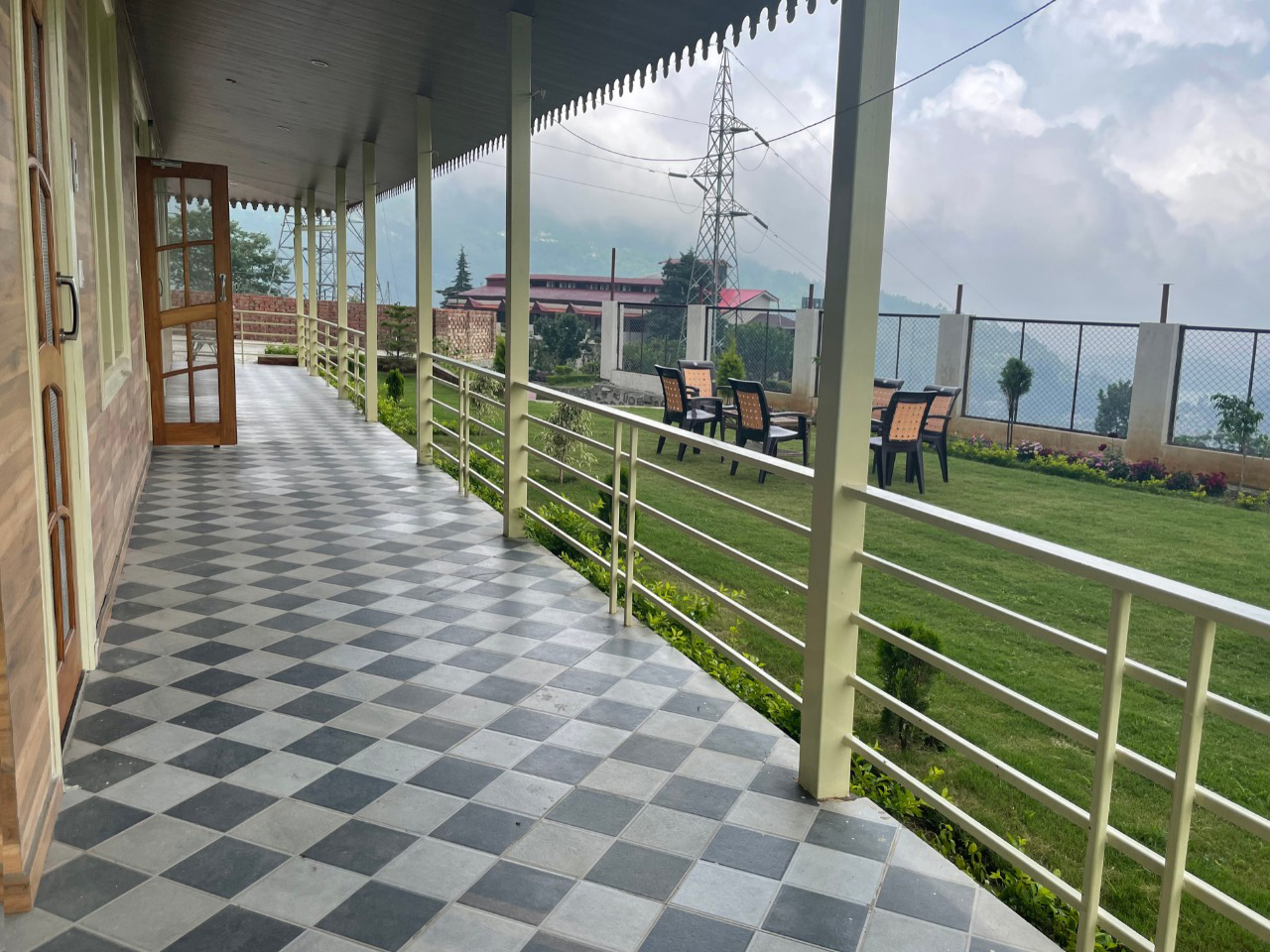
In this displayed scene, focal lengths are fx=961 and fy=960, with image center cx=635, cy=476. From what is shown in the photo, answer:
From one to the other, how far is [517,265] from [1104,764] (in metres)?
4.05

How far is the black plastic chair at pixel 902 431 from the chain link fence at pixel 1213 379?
3550mm

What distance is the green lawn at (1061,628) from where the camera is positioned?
305cm

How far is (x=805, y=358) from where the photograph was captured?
1482cm

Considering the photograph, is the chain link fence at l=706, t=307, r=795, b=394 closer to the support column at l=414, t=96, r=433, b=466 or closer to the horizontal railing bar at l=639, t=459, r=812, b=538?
the support column at l=414, t=96, r=433, b=466

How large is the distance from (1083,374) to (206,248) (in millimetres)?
10130

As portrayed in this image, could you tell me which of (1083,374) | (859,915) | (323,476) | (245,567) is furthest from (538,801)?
(1083,374)

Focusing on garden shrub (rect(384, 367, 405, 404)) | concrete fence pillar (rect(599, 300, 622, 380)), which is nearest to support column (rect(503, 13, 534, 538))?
garden shrub (rect(384, 367, 405, 404))

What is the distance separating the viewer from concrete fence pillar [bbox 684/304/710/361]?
17.1 meters

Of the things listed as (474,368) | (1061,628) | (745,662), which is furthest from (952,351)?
(745,662)

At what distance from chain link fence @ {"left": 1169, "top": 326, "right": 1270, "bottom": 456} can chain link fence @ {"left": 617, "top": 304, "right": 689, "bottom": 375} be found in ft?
33.2

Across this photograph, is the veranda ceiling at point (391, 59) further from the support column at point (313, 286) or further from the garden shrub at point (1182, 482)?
the garden shrub at point (1182, 482)

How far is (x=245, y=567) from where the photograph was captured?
4.53 meters

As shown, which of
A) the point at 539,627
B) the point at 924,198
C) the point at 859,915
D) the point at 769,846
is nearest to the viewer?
the point at 859,915

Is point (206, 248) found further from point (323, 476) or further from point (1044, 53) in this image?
point (1044, 53)
